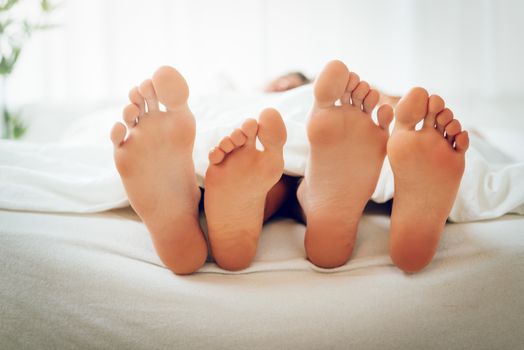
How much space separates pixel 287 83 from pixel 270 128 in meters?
0.84

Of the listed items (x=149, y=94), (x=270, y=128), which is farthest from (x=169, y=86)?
(x=270, y=128)

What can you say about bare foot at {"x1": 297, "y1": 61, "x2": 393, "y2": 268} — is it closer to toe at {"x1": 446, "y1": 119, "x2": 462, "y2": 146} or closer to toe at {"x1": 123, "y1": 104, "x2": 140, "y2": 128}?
toe at {"x1": 446, "y1": 119, "x2": 462, "y2": 146}

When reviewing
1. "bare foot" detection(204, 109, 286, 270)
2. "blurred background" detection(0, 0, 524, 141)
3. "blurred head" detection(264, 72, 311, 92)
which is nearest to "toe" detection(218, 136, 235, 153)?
"bare foot" detection(204, 109, 286, 270)

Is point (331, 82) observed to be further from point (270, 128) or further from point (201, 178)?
point (201, 178)

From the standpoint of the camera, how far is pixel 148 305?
24.1 inches

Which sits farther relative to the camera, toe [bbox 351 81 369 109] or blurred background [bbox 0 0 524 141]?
blurred background [bbox 0 0 524 141]

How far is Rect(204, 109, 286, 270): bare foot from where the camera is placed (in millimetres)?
650

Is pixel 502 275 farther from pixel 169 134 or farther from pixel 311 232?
pixel 169 134

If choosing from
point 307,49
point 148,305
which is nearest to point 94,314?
point 148,305

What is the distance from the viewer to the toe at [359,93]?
67 centimetres

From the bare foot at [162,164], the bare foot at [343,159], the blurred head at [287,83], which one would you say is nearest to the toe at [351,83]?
the bare foot at [343,159]

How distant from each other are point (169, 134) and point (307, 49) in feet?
5.96

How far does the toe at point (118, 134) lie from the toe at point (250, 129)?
0.17 metres

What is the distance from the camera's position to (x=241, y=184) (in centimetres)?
66
